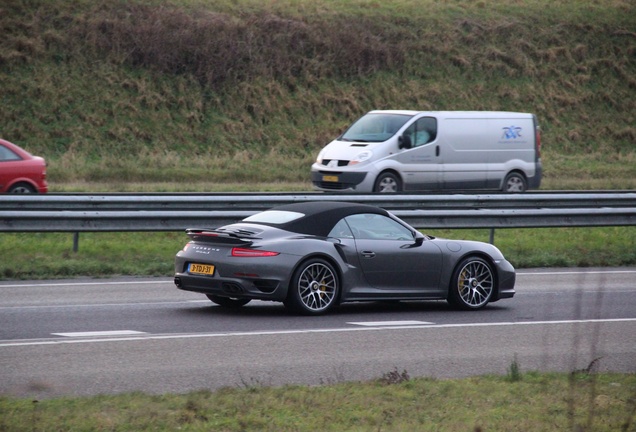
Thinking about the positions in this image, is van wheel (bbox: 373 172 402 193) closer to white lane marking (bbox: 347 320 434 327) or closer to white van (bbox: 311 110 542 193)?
white van (bbox: 311 110 542 193)

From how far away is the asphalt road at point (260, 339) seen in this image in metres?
8.23

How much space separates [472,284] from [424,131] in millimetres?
12923

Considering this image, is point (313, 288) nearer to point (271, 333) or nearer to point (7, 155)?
point (271, 333)

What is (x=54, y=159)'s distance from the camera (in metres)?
33.4

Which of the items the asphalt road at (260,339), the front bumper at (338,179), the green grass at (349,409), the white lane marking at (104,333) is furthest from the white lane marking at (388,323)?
the front bumper at (338,179)

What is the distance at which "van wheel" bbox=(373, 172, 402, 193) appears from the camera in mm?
24328

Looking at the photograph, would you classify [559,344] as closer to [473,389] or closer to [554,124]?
[473,389]

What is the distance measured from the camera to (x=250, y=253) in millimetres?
11289

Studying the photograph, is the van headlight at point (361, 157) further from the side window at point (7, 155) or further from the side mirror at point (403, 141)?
the side window at point (7, 155)

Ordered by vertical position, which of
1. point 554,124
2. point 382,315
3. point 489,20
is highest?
point 489,20

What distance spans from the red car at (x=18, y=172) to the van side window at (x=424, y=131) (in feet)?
28.2

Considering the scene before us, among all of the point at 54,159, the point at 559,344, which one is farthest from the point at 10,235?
the point at 54,159

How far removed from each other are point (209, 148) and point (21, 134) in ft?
20.2

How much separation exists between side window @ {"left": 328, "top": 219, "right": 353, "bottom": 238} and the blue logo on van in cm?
1519
